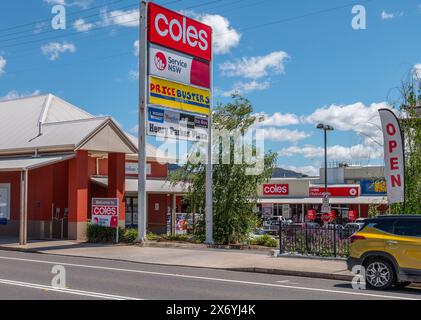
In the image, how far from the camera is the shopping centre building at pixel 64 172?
85.0 feet

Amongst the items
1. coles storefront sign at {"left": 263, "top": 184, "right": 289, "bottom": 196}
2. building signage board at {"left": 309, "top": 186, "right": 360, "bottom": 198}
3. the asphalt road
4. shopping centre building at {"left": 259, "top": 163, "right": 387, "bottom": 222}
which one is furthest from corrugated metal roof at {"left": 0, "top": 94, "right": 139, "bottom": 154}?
building signage board at {"left": 309, "top": 186, "right": 360, "bottom": 198}

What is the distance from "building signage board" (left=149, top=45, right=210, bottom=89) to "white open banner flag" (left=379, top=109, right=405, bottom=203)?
33.4 feet

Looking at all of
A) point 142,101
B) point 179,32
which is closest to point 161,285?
point 142,101

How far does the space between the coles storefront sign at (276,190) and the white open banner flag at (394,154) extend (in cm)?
4385

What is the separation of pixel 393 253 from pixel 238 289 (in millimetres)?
3629

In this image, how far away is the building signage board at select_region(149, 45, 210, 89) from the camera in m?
23.2

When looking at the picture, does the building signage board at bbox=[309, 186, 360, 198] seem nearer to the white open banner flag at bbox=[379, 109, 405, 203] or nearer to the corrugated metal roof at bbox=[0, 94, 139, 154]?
the corrugated metal roof at bbox=[0, 94, 139, 154]

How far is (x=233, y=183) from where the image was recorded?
26.3 metres

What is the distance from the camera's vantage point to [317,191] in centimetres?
5962

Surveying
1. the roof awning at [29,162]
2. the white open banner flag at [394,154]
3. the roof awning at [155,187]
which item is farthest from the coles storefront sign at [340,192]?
the white open banner flag at [394,154]
